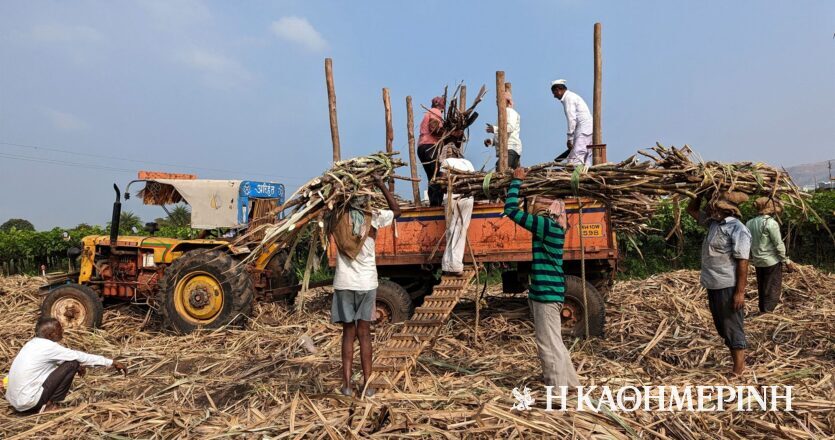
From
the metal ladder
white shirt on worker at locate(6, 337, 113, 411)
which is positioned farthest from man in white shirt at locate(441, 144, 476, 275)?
white shirt on worker at locate(6, 337, 113, 411)

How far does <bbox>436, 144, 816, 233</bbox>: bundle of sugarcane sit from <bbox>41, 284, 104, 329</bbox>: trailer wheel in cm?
569

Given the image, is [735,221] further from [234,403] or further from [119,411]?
[119,411]

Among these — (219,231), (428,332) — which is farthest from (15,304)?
(428,332)

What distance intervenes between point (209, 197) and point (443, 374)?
475cm

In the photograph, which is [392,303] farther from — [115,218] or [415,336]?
[115,218]

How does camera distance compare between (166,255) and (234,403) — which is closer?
(234,403)

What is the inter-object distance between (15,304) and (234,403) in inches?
263

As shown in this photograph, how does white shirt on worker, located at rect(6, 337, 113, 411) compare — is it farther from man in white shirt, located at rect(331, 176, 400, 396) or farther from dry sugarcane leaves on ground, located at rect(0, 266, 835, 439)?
man in white shirt, located at rect(331, 176, 400, 396)

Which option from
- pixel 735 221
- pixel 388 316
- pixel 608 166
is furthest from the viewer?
pixel 388 316

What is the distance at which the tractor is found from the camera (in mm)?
7879

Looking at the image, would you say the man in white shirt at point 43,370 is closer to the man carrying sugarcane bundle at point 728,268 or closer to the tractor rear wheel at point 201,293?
the tractor rear wheel at point 201,293

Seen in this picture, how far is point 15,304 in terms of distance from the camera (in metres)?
9.38

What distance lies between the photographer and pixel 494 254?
7176 mm

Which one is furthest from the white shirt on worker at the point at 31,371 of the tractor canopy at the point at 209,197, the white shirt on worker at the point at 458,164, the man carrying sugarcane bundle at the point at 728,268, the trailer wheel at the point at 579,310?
the man carrying sugarcane bundle at the point at 728,268
